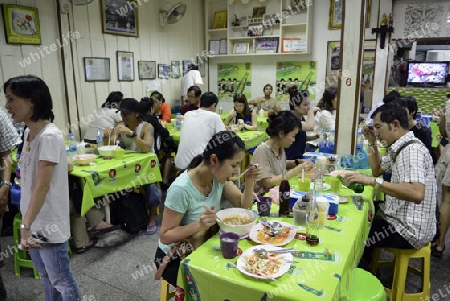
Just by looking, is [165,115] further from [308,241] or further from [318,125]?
[308,241]

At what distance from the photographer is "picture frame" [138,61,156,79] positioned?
5.65m

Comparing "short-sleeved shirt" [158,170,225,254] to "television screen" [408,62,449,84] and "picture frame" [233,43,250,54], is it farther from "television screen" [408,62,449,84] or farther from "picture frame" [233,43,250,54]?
"television screen" [408,62,449,84]

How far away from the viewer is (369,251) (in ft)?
7.83

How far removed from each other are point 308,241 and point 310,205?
19 cm

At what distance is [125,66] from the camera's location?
537 cm

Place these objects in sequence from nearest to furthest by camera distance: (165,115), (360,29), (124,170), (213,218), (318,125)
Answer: (213,218), (360,29), (124,170), (318,125), (165,115)

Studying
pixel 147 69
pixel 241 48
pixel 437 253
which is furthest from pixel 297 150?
pixel 241 48

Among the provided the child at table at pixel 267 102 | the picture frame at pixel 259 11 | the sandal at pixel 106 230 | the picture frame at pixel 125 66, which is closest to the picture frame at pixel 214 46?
the picture frame at pixel 259 11

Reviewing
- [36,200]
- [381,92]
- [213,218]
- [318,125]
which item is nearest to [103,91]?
[318,125]

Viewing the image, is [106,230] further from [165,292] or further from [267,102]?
[267,102]

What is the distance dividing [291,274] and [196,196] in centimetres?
59

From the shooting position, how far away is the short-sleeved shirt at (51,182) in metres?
1.56

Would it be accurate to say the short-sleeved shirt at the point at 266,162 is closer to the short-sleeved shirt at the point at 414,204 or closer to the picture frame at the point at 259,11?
the short-sleeved shirt at the point at 414,204

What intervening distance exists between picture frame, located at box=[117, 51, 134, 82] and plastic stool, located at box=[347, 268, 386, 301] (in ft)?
15.2
